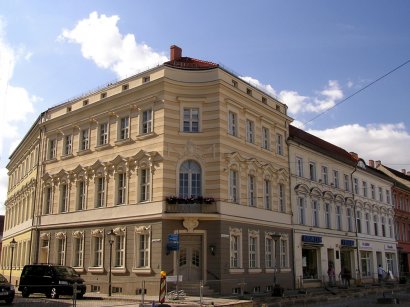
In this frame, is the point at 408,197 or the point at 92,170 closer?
the point at 92,170

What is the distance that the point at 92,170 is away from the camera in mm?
32438

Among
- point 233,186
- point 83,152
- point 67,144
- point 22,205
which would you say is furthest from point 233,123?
point 22,205

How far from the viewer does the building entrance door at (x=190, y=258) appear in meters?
26.9

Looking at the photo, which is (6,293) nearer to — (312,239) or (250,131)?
(250,131)

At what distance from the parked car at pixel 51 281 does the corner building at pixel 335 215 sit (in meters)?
16.0

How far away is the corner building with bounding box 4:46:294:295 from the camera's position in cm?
2712

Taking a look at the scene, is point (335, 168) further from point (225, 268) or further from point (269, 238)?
point (225, 268)

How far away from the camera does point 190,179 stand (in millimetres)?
28188

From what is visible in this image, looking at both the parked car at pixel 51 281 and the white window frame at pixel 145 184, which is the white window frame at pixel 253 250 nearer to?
the white window frame at pixel 145 184

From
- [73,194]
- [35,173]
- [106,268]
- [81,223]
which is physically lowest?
[106,268]

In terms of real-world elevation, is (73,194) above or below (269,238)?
above

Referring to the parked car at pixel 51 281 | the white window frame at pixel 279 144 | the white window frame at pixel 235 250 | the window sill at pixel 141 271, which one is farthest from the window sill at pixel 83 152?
the white window frame at pixel 279 144

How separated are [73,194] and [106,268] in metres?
6.67

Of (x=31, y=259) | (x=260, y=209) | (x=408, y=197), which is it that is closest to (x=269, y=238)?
(x=260, y=209)
